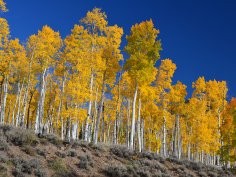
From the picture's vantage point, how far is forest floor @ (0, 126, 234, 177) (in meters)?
19.9

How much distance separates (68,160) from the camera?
23.4 metres

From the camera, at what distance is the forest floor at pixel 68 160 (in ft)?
65.3

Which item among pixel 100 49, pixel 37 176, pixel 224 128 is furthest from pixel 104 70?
pixel 224 128

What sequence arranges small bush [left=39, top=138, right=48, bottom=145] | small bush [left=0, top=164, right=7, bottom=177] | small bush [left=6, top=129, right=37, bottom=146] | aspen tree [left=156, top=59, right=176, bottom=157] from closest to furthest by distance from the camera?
small bush [left=0, top=164, right=7, bottom=177], small bush [left=6, top=129, right=37, bottom=146], small bush [left=39, top=138, right=48, bottom=145], aspen tree [left=156, top=59, right=176, bottom=157]

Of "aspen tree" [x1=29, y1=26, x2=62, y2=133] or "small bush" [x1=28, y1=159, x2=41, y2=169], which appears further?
"aspen tree" [x1=29, y1=26, x2=62, y2=133]

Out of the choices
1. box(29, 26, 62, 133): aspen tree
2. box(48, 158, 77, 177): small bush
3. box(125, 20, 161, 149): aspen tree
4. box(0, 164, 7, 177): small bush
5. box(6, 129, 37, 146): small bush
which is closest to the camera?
box(0, 164, 7, 177): small bush

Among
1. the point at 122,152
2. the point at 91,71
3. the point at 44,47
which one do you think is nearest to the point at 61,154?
the point at 122,152

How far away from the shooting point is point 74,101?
29219 millimetres

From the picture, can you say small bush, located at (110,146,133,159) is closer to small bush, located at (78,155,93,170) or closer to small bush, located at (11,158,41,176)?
small bush, located at (78,155,93,170)

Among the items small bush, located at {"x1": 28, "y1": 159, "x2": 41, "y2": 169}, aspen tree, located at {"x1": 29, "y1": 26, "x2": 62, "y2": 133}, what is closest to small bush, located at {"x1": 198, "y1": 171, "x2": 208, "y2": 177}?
aspen tree, located at {"x1": 29, "y1": 26, "x2": 62, "y2": 133}

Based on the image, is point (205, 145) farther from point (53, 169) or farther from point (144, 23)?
point (53, 169)

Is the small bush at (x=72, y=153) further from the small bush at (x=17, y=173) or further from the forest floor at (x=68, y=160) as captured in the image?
the small bush at (x=17, y=173)

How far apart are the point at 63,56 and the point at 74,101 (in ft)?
17.7

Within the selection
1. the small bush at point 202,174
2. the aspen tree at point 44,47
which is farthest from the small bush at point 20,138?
the small bush at point 202,174
